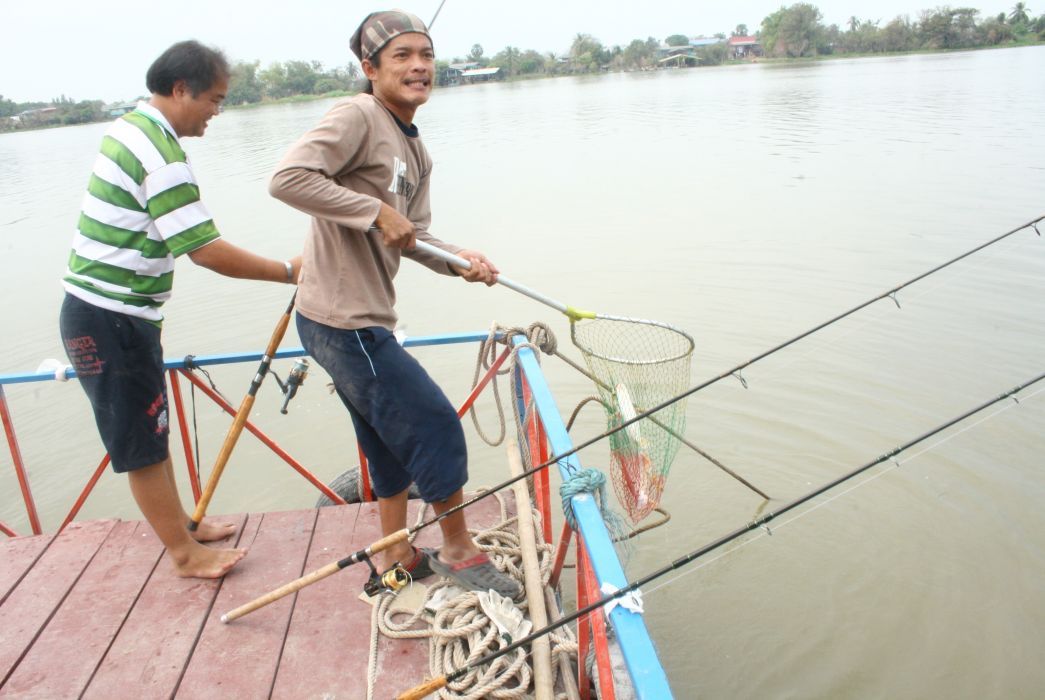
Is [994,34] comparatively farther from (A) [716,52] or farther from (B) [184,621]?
(B) [184,621]

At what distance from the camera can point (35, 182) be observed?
2003 centimetres

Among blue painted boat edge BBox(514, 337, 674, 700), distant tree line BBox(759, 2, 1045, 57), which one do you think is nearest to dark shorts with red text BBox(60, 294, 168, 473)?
blue painted boat edge BBox(514, 337, 674, 700)

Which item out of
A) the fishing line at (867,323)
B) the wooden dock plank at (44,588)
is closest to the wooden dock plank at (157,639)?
the wooden dock plank at (44,588)

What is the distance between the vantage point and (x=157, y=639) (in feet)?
8.32

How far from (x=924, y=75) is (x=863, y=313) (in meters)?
33.4

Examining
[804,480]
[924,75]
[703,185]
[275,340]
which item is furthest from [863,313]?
[924,75]

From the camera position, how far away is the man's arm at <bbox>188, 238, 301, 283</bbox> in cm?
242

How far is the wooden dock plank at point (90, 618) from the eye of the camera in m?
2.38

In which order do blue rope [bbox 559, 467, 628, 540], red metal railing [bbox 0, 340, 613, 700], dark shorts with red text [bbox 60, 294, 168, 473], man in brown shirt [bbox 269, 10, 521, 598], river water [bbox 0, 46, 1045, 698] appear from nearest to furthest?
red metal railing [bbox 0, 340, 613, 700]
blue rope [bbox 559, 467, 628, 540]
man in brown shirt [bbox 269, 10, 521, 598]
dark shorts with red text [bbox 60, 294, 168, 473]
river water [bbox 0, 46, 1045, 698]

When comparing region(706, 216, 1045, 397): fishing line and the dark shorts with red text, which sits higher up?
the dark shorts with red text

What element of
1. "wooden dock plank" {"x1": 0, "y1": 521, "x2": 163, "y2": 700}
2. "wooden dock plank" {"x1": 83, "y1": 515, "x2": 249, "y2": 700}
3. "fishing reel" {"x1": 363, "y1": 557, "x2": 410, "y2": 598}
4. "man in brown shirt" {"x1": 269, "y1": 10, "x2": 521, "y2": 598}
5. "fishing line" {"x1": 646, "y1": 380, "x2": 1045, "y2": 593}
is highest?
"man in brown shirt" {"x1": 269, "y1": 10, "x2": 521, "y2": 598}

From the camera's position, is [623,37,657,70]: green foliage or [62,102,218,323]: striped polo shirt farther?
[623,37,657,70]: green foliage

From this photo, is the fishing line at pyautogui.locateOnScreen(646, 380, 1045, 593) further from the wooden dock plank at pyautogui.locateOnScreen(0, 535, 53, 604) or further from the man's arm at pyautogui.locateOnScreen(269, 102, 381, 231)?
the wooden dock plank at pyautogui.locateOnScreen(0, 535, 53, 604)

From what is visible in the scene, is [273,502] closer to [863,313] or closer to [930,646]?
[930,646]
